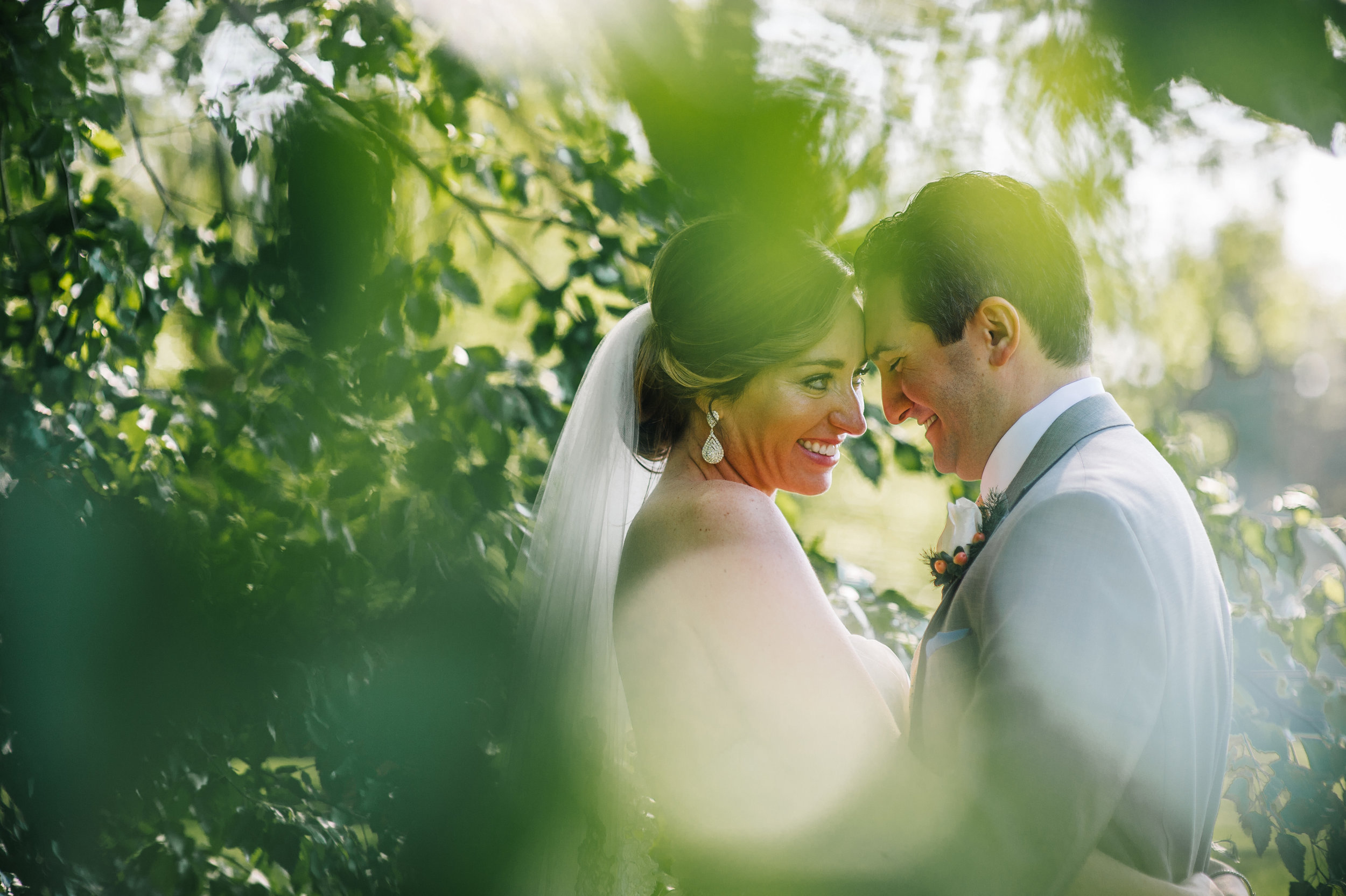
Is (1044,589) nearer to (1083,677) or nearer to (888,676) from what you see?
(1083,677)

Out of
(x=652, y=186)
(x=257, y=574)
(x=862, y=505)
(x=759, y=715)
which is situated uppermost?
(x=652, y=186)

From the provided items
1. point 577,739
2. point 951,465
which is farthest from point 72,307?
point 951,465

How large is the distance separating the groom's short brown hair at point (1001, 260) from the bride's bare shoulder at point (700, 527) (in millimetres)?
601

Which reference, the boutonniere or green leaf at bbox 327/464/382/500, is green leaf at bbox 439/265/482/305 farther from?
the boutonniere

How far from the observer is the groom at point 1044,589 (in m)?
1.48

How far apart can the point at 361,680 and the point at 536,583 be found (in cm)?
53

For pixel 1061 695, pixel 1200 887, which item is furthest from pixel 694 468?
pixel 1200 887

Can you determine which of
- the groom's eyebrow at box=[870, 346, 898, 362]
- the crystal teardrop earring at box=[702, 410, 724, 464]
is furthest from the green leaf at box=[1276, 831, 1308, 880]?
the crystal teardrop earring at box=[702, 410, 724, 464]

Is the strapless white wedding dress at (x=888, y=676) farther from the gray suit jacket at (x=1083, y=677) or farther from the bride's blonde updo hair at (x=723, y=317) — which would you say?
the bride's blonde updo hair at (x=723, y=317)

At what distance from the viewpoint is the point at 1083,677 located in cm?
148

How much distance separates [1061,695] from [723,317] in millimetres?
1059

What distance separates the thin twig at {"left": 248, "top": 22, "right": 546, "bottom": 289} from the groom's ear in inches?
49.5

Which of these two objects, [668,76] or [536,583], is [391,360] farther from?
[668,76]

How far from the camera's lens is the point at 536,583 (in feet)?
7.70
